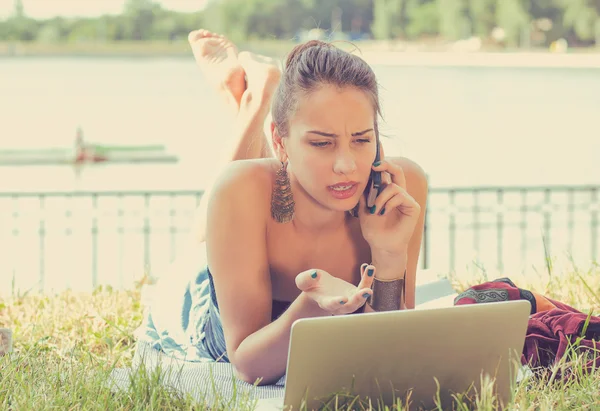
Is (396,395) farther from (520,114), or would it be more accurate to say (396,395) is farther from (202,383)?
(520,114)

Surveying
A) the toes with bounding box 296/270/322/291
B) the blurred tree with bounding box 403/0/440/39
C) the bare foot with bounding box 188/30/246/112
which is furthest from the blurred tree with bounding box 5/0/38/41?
the toes with bounding box 296/270/322/291

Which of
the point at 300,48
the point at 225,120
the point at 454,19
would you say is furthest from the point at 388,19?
the point at 300,48

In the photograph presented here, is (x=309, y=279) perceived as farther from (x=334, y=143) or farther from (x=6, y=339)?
(x=6, y=339)

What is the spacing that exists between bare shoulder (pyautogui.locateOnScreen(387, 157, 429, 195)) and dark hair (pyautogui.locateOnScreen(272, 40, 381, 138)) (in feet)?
0.71

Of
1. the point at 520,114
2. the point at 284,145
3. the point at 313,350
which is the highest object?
the point at 284,145

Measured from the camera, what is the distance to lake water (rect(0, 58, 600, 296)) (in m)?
15.0

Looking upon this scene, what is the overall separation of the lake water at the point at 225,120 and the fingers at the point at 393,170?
0.56ft

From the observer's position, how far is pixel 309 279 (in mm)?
1805

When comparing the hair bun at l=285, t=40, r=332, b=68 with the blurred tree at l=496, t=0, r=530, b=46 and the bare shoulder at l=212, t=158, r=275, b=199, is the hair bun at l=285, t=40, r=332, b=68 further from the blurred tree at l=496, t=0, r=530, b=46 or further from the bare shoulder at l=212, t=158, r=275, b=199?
the blurred tree at l=496, t=0, r=530, b=46

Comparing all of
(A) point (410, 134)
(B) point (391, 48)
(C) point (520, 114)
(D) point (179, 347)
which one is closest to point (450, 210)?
(D) point (179, 347)

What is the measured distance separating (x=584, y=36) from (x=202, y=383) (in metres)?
51.8

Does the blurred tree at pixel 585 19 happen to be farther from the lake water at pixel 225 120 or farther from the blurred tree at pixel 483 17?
the blurred tree at pixel 483 17

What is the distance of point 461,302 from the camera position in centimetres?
252

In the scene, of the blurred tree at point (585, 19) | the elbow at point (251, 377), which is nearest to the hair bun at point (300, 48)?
the elbow at point (251, 377)
